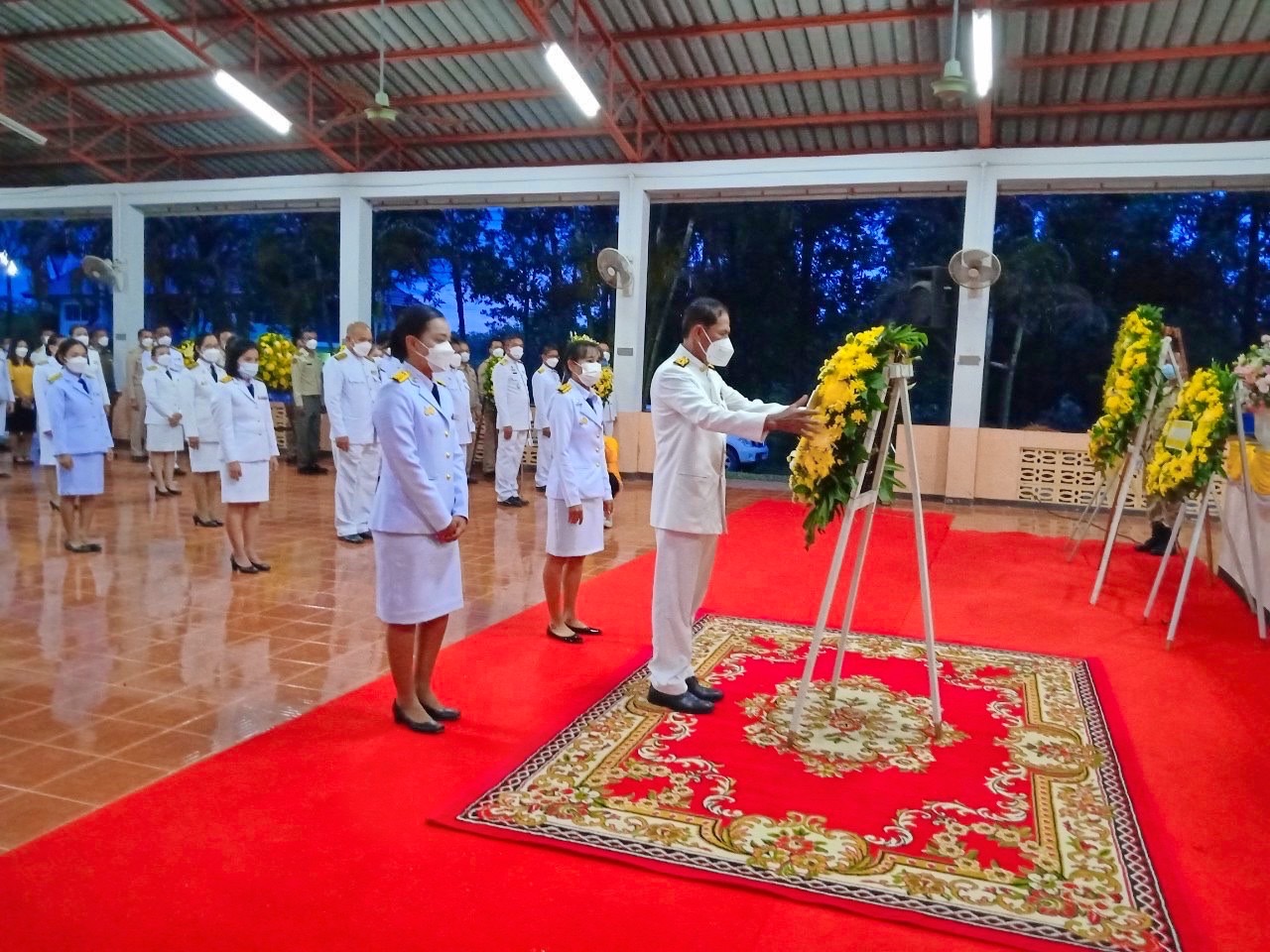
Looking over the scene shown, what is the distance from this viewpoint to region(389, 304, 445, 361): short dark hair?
11.6ft

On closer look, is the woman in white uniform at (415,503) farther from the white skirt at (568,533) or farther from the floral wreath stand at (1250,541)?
the floral wreath stand at (1250,541)

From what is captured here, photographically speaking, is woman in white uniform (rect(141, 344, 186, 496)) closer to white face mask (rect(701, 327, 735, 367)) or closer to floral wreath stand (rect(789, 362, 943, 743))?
white face mask (rect(701, 327, 735, 367))

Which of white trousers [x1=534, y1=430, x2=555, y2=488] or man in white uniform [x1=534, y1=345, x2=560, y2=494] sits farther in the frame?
white trousers [x1=534, y1=430, x2=555, y2=488]

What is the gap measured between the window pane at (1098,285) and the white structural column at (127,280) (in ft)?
39.8

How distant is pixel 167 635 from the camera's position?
4828mm

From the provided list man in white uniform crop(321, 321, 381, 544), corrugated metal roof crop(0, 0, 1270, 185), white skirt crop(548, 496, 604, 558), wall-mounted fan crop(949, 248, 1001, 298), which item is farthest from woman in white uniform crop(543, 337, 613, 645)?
wall-mounted fan crop(949, 248, 1001, 298)

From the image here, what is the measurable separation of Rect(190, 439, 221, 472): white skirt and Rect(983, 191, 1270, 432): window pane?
9045 millimetres

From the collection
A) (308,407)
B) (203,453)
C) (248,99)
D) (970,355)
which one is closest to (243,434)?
(203,453)

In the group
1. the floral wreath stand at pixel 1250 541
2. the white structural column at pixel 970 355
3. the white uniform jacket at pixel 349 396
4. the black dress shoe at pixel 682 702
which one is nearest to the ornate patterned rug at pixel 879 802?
Result: the black dress shoe at pixel 682 702

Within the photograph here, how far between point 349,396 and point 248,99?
4.93 m

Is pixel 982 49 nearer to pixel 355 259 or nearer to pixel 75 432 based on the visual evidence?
pixel 75 432

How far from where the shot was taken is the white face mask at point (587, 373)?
15.9 ft

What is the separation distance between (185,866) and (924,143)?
34.9ft

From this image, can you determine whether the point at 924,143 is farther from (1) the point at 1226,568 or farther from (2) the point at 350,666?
(2) the point at 350,666
